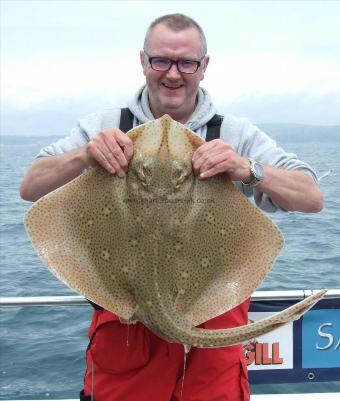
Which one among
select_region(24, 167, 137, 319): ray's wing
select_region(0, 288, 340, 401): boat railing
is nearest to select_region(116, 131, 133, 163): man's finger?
select_region(24, 167, 137, 319): ray's wing

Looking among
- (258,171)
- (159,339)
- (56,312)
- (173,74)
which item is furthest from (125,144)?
(56,312)

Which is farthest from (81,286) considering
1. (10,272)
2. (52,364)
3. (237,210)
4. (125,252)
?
(10,272)

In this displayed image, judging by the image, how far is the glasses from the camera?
3178 mm

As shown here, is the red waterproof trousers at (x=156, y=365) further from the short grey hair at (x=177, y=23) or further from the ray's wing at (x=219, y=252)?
the short grey hair at (x=177, y=23)

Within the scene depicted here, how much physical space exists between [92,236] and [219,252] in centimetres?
64

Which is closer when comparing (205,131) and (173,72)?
(173,72)

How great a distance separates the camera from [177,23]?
3242 millimetres

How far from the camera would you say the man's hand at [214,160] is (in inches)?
110

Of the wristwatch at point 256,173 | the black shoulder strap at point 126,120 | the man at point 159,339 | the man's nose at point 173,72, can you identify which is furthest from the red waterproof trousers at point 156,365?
the man's nose at point 173,72

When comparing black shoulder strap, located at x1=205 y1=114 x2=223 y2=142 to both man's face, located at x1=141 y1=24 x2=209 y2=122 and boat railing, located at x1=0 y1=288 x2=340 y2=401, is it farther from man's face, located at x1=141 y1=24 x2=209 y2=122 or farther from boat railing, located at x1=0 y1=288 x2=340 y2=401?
boat railing, located at x1=0 y1=288 x2=340 y2=401

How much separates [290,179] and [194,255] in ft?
2.48

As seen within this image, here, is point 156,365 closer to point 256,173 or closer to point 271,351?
point 256,173

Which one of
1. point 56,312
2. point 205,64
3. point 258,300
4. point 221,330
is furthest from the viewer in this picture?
point 56,312

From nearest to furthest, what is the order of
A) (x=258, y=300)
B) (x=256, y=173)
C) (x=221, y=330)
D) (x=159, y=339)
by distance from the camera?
(x=221, y=330) → (x=256, y=173) → (x=159, y=339) → (x=258, y=300)
